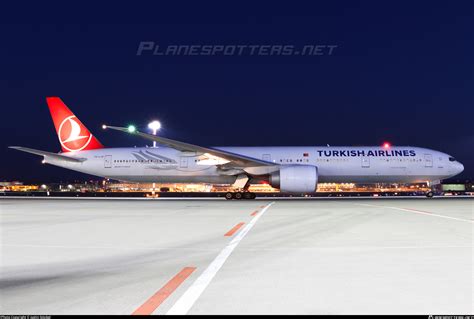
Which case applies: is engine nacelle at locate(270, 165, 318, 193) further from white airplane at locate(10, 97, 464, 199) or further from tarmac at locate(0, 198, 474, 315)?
tarmac at locate(0, 198, 474, 315)

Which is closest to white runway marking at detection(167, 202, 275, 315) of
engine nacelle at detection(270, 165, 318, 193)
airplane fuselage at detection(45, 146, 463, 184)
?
engine nacelle at detection(270, 165, 318, 193)

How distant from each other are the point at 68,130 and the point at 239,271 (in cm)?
2731

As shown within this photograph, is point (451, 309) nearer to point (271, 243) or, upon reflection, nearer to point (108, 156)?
point (271, 243)

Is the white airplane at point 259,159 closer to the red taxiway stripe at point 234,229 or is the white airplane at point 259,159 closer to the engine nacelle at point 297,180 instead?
the engine nacelle at point 297,180

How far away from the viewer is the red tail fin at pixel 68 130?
29.7 m

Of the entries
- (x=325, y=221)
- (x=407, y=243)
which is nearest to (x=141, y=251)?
(x=407, y=243)

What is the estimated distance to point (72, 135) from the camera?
29641mm

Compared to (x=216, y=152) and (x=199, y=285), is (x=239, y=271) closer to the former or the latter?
(x=199, y=285)

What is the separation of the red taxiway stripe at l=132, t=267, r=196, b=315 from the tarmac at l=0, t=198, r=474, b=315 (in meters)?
0.01

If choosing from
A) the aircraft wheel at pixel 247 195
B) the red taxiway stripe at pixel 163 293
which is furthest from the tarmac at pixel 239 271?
the aircraft wheel at pixel 247 195

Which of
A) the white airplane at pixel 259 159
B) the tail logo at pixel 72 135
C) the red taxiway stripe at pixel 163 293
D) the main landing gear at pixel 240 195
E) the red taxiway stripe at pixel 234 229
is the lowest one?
the red taxiway stripe at pixel 163 293

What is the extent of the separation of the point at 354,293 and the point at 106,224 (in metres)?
8.61

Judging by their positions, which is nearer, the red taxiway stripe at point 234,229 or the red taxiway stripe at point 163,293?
the red taxiway stripe at point 163,293

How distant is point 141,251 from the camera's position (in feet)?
23.1
